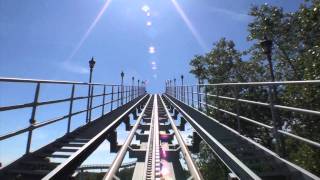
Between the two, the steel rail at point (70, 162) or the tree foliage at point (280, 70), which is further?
the tree foliage at point (280, 70)

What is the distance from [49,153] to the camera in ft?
19.5

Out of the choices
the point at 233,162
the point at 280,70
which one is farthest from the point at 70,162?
the point at 280,70

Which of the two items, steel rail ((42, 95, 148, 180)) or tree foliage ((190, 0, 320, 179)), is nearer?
steel rail ((42, 95, 148, 180))

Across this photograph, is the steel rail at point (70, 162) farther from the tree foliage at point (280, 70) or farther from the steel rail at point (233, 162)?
the tree foliage at point (280, 70)

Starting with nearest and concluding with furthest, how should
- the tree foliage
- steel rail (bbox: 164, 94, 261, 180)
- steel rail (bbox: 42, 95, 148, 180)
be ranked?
steel rail (bbox: 164, 94, 261, 180) → steel rail (bbox: 42, 95, 148, 180) → the tree foliage

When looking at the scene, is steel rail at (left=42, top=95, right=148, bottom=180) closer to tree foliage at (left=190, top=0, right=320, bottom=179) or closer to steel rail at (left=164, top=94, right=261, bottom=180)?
steel rail at (left=164, top=94, right=261, bottom=180)

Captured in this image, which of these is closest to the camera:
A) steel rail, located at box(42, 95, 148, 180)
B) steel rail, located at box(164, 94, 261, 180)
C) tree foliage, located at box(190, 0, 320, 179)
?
steel rail, located at box(164, 94, 261, 180)

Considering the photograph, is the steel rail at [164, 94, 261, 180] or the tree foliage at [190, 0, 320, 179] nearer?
the steel rail at [164, 94, 261, 180]

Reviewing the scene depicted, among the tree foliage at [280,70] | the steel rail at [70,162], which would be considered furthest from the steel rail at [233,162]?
the tree foliage at [280,70]

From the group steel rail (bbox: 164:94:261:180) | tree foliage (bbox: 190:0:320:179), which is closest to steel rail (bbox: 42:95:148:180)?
steel rail (bbox: 164:94:261:180)

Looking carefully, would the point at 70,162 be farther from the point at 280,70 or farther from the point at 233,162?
the point at 280,70

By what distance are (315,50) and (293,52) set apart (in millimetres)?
14759

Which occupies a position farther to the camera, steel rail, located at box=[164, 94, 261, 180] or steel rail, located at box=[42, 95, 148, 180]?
steel rail, located at box=[42, 95, 148, 180]

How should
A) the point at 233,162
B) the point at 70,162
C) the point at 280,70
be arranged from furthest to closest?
1. the point at 280,70
2. the point at 70,162
3. the point at 233,162
